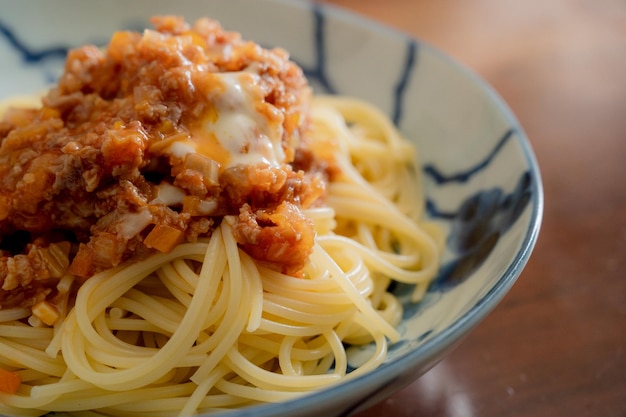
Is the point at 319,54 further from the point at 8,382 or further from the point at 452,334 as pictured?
the point at 8,382

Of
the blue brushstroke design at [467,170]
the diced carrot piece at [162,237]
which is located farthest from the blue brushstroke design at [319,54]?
the diced carrot piece at [162,237]

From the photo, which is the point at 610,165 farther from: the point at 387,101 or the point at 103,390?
the point at 103,390

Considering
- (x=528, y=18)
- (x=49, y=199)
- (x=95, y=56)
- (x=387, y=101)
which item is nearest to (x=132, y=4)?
(x=95, y=56)

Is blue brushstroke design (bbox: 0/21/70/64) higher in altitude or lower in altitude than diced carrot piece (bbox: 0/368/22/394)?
higher

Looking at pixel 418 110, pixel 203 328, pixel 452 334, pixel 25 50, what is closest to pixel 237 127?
pixel 203 328

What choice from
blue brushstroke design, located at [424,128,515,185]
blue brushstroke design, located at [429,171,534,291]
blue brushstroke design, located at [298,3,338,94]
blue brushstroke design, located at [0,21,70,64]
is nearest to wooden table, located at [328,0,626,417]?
blue brushstroke design, located at [429,171,534,291]

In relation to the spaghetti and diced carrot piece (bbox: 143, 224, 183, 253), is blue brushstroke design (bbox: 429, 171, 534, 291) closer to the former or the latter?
the spaghetti
